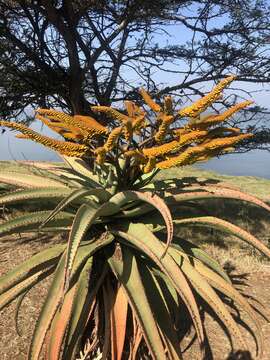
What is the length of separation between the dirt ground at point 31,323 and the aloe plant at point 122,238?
66 cm

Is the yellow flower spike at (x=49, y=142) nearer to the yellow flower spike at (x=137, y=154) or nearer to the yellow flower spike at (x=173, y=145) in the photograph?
the yellow flower spike at (x=137, y=154)

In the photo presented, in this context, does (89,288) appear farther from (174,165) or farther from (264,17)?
(264,17)

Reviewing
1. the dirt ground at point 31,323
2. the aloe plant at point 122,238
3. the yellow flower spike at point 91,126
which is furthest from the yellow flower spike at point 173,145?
the dirt ground at point 31,323

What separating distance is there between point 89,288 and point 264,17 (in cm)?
594

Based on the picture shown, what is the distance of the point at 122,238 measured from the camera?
301 cm

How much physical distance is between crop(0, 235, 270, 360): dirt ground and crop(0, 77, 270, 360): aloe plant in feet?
2.16

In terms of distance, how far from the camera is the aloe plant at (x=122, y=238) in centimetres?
265

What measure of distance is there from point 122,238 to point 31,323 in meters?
1.29

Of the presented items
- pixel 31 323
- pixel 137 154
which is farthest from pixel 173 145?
pixel 31 323

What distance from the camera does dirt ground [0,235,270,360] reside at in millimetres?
3568

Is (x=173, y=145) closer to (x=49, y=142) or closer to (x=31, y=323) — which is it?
(x=49, y=142)

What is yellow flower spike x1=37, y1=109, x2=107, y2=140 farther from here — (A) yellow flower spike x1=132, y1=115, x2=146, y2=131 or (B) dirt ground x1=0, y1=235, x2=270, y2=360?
(B) dirt ground x1=0, y1=235, x2=270, y2=360

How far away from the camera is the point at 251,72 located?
25.1 feet

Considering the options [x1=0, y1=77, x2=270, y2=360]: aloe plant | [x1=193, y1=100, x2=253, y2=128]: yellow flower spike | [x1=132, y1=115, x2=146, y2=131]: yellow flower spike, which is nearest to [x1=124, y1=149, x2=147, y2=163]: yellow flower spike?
[x1=0, y1=77, x2=270, y2=360]: aloe plant
